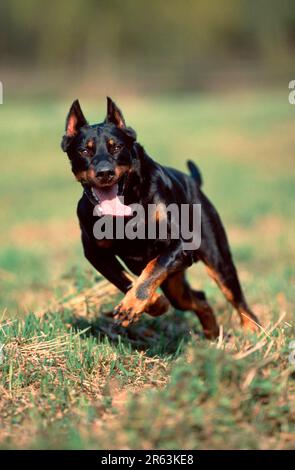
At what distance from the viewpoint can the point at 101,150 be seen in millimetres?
5770

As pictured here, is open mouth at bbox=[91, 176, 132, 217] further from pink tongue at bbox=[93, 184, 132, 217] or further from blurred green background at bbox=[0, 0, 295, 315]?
blurred green background at bbox=[0, 0, 295, 315]

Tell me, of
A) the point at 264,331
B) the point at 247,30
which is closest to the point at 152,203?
the point at 264,331

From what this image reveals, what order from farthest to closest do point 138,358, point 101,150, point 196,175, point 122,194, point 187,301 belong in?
point 196,175 → point 187,301 → point 122,194 → point 101,150 → point 138,358

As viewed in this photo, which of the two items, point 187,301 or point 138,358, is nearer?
point 138,358

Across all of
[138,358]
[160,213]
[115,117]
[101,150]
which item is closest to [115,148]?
[101,150]

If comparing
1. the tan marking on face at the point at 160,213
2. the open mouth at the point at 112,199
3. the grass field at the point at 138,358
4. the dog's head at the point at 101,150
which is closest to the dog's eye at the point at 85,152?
the dog's head at the point at 101,150

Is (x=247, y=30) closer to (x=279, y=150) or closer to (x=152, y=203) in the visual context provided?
(x=279, y=150)

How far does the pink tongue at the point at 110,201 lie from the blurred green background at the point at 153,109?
166cm

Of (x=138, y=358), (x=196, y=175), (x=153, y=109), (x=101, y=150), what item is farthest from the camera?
(x=153, y=109)

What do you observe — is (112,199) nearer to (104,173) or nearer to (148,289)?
(104,173)

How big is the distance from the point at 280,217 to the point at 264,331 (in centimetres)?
1126

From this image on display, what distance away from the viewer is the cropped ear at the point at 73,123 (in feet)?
19.6

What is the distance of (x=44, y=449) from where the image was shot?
4.00m

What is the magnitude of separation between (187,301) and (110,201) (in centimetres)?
176
